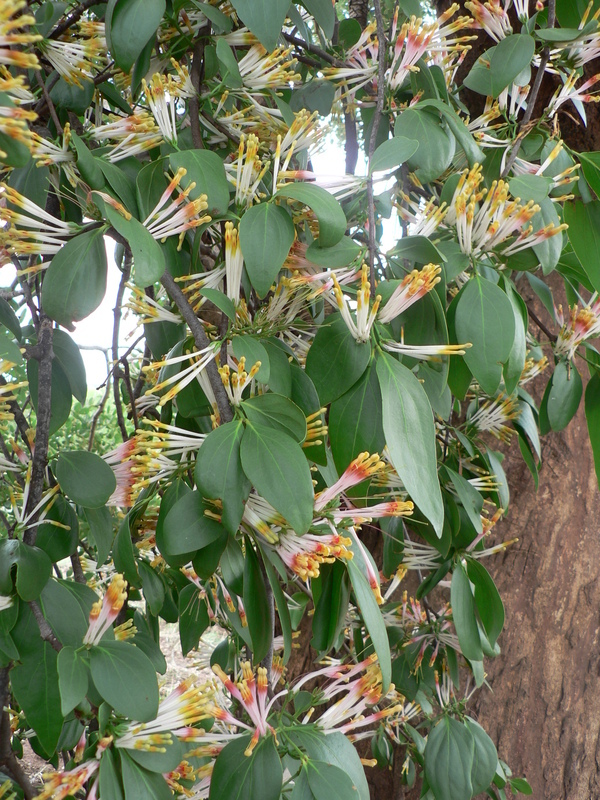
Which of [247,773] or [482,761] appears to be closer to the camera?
[247,773]

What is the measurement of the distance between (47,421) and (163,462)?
0.14 metres

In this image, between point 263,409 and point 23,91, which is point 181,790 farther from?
point 23,91

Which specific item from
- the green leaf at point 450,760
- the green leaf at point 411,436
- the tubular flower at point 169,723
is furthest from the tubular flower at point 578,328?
the tubular flower at point 169,723

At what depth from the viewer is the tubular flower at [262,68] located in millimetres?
784

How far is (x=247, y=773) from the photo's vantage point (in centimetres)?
63

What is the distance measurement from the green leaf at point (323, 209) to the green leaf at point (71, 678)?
0.41m

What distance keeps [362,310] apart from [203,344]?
15cm

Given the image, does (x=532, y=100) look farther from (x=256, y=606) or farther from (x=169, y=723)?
(x=169, y=723)

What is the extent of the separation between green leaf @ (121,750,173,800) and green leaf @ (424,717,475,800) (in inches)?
20.8

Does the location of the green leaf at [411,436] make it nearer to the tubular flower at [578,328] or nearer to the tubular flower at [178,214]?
the tubular flower at [178,214]

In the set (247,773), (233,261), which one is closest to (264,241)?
(233,261)

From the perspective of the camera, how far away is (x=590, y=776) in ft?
4.60

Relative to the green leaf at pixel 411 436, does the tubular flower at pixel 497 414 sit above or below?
below

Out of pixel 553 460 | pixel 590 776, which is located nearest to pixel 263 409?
pixel 553 460
